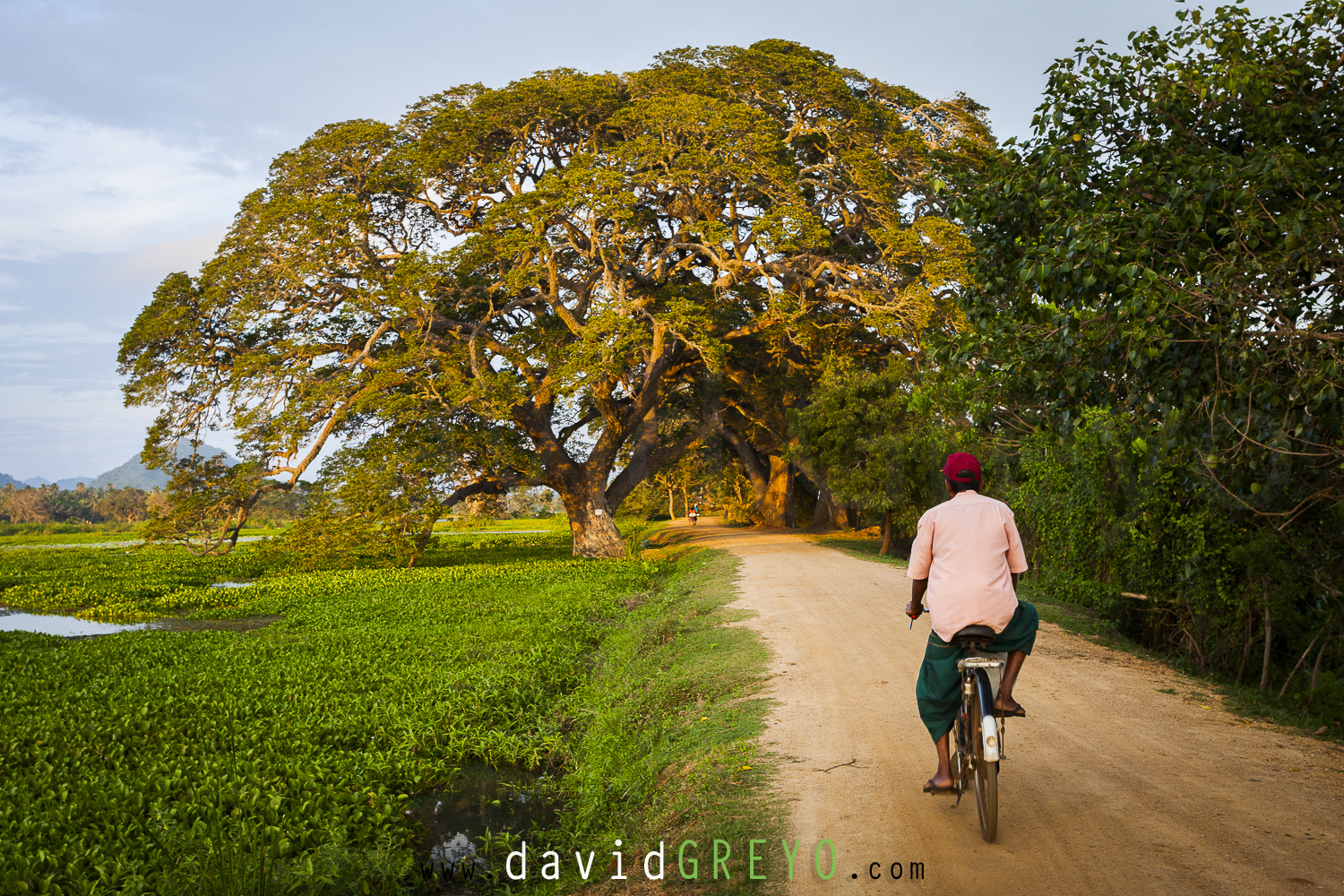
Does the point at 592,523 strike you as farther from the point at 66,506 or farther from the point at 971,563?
the point at 66,506

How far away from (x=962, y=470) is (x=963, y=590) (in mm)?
669

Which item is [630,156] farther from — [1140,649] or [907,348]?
[1140,649]

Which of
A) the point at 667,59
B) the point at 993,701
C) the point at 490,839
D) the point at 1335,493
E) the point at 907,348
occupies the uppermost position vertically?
the point at 667,59

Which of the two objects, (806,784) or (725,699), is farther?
(725,699)

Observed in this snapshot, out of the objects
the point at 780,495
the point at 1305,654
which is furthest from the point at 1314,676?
the point at 780,495

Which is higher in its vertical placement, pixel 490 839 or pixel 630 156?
pixel 630 156

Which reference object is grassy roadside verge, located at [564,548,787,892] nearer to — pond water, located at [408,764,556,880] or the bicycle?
pond water, located at [408,764,556,880]

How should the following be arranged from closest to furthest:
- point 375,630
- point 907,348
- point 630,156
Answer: point 375,630
point 630,156
point 907,348

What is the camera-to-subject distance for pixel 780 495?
35531 mm

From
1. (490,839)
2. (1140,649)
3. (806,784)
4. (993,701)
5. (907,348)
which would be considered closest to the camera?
(993,701)

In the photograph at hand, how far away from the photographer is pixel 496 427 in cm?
2523

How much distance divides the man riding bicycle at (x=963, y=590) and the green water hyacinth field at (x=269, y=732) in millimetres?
3125

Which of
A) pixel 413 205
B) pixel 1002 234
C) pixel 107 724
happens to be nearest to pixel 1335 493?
pixel 1002 234

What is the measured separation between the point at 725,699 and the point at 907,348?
18254mm
